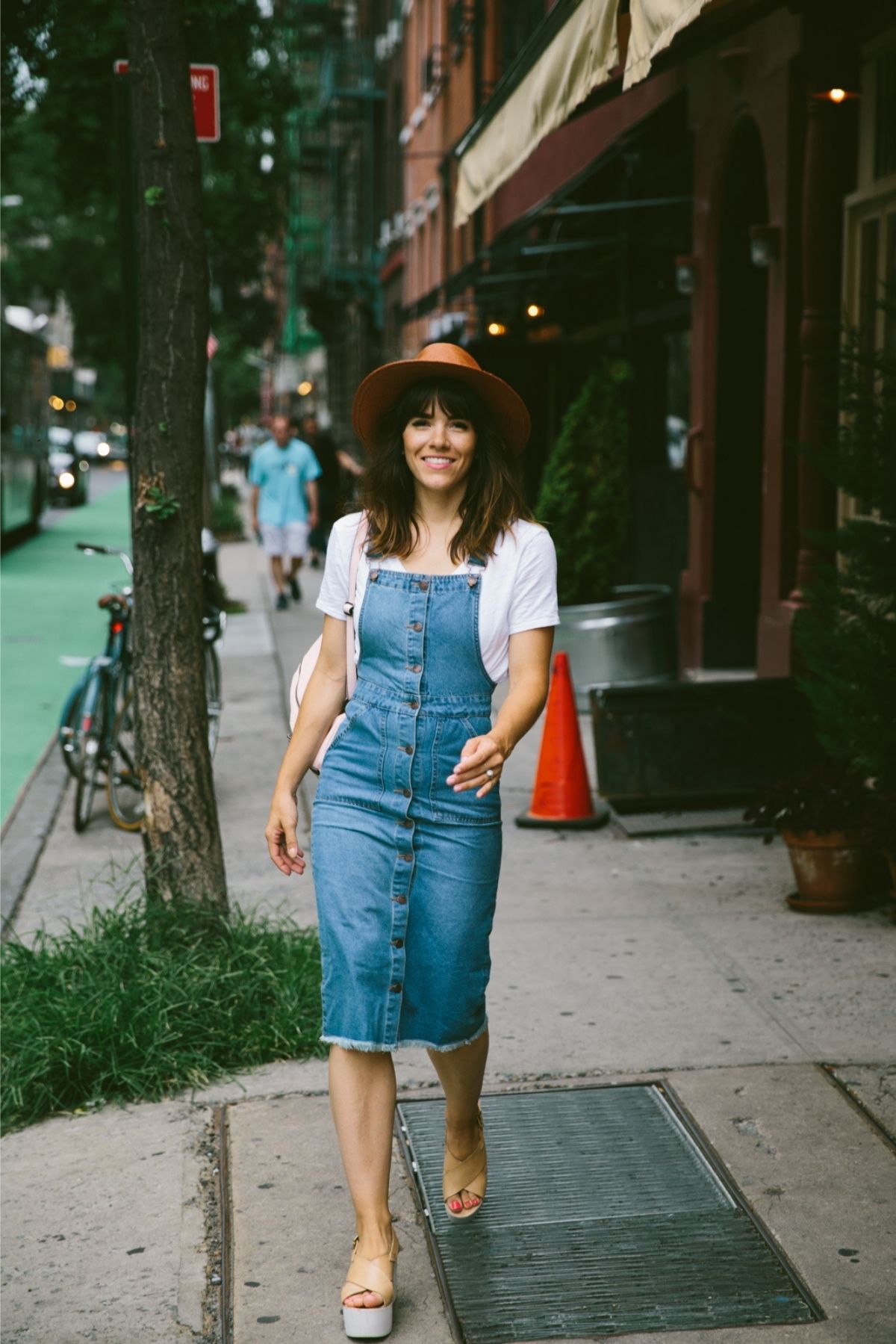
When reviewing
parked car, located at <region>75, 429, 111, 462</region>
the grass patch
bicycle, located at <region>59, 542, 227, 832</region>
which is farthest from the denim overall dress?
parked car, located at <region>75, 429, 111, 462</region>

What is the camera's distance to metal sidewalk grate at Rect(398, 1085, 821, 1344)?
3344mm

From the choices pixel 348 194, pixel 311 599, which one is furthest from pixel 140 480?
pixel 348 194

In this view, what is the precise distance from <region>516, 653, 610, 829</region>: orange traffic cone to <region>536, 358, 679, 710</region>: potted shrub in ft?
10.6

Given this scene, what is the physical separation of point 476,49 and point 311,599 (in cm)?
689

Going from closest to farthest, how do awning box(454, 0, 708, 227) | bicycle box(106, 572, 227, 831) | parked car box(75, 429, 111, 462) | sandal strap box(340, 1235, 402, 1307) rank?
sandal strap box(340, 1235, 402, 1307)
awning box(454, 0, 708, 227)
bicycle box(106, 572, 227, 831)
parked car box(75, 429, 111, 462)

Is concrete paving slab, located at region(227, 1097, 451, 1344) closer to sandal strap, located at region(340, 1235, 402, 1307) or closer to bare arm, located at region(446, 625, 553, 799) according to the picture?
sandal strap, located at region(340, 1235, 402, 1307)

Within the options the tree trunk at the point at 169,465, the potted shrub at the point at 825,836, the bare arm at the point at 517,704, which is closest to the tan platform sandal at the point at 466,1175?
the bare arm at the point at 517,704

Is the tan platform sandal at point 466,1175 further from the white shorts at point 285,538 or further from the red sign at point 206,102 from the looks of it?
the white shorts at point 285,538

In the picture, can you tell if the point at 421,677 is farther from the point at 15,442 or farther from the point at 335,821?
the point at 15,442

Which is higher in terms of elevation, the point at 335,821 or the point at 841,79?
the point at 841,79

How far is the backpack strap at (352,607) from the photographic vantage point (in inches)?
137

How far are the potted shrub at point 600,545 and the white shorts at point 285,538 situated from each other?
16.9 ft

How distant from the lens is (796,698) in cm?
758

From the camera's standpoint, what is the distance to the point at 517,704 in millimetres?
3354
